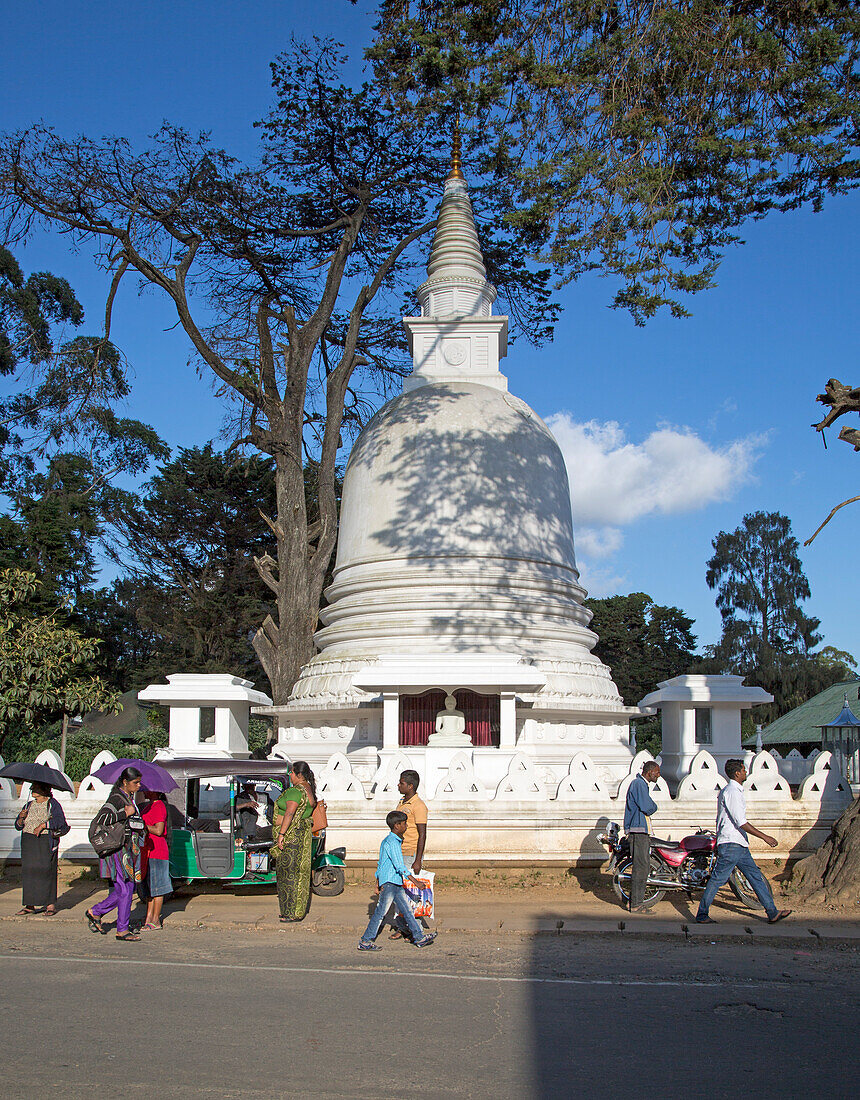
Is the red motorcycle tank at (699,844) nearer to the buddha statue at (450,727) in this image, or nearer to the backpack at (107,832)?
the buddha statue at (450,727)

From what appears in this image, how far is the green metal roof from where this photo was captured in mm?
36344

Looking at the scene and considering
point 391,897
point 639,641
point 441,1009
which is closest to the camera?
point 441,1009

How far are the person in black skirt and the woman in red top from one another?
145 centimetres

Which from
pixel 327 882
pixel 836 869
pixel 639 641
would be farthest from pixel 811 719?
pixel 327 882

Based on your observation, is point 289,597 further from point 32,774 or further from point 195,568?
point 195,568

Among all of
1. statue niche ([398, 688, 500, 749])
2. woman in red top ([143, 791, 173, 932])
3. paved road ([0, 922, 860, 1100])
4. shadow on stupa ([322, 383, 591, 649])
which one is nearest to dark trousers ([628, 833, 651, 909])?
paved road ([0, 922, 860, 1100])

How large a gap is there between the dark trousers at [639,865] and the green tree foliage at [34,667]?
49.7 feet

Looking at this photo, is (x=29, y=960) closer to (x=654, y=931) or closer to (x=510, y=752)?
(x=654, y=931)

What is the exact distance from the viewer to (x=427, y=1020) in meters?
6.13

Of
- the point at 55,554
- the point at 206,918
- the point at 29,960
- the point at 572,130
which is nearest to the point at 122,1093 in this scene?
the point at 29,960

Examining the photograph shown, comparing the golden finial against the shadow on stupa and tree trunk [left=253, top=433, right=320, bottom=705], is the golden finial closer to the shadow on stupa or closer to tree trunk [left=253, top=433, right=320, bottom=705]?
the shadow on stupa

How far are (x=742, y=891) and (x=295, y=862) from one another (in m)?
4.78

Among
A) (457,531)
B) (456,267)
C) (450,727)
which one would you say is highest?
(456,267)

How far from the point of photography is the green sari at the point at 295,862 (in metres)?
9.73
